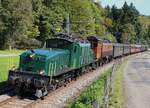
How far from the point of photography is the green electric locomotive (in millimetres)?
21641

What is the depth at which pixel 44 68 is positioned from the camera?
21906mm

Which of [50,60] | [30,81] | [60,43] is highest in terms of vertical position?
[60,43]

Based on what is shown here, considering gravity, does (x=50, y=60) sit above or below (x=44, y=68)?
above

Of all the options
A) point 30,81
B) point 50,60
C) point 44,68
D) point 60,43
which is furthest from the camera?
point 60,43

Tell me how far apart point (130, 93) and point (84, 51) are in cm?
758

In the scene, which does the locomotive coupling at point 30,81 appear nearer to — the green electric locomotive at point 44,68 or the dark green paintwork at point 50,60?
the green electric locomotive at point 44,68

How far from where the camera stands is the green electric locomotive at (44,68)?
21.6 meters

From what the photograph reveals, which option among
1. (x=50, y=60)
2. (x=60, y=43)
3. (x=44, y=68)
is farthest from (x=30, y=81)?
(x=60, y=43)

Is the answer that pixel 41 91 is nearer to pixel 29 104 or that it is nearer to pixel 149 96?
pixel 29 104

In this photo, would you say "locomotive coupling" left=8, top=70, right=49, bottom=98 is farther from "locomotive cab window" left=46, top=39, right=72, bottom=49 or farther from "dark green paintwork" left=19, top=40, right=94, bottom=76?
"locomotive cab window" left=46, top=39, right=72, bottom=49

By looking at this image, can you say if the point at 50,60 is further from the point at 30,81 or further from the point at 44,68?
the point at 30,81

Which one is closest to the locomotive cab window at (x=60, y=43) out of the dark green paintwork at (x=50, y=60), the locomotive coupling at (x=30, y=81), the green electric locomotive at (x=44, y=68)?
the green electric locomotive at (x=44, y=68)

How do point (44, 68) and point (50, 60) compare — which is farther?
point (50, 60)

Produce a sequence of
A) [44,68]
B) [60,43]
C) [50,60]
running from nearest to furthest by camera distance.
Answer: [44,68] → [50,60] → [60,43]
